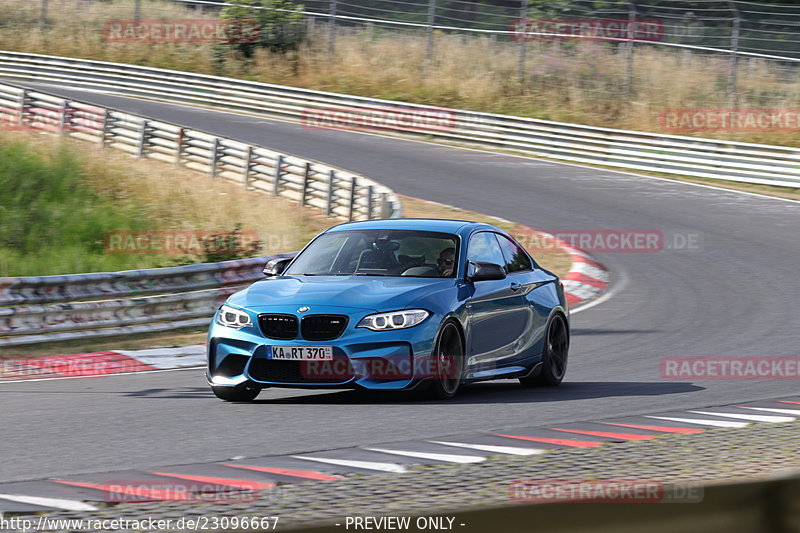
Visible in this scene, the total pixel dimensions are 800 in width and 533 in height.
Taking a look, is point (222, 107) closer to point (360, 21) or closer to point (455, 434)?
point (360, 21)

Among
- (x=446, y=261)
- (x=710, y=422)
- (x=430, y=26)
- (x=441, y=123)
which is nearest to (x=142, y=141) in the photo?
(x=441, y=123)

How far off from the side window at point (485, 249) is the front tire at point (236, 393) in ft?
7.02

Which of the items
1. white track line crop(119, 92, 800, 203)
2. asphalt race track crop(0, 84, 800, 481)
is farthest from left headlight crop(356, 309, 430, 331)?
white track line crop(119, 92, 800, 203)

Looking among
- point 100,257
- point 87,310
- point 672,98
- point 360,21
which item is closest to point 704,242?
point 100,257

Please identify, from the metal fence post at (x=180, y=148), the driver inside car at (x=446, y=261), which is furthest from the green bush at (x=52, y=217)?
the driver inside car at (x=446, y=261)

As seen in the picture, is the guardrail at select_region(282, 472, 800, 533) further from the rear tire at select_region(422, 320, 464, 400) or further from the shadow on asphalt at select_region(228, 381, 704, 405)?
the shadow on asphalt at select_region(228, 381, 704, 405)

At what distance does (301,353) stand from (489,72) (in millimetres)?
32728

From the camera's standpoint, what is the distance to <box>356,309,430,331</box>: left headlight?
916cm

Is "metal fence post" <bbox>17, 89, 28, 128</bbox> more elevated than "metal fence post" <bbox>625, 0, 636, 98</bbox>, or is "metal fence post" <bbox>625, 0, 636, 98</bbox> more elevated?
"metal fence post" <bbox>625, 0, 636, 98</bbox>

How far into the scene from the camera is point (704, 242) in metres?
23.0

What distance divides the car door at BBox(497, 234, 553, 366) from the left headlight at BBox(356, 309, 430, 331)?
1.63m

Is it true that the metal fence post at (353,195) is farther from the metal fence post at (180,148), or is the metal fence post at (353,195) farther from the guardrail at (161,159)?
the metal fence post at (180,148)

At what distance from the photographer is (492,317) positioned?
33.7ft

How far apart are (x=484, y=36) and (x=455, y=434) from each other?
3282 cm
